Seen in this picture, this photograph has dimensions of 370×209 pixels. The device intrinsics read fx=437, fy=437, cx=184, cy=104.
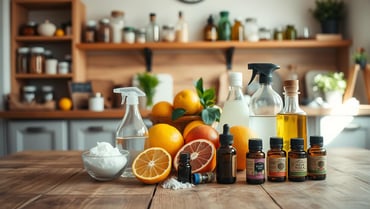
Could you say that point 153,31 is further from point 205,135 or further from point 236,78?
point 205,135

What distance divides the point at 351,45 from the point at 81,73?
205cm

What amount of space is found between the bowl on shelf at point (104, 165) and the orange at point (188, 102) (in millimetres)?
330

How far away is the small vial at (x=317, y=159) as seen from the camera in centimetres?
98

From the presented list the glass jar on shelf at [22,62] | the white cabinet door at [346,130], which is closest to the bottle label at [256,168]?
the white cabinet door at [346,130]

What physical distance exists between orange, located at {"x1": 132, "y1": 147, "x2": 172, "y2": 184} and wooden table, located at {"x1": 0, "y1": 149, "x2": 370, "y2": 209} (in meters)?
0.02

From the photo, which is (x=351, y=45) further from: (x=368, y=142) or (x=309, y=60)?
(x=368, y=142)

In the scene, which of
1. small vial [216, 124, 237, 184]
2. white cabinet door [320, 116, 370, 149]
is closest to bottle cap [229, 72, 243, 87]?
small vial [216, 124, 237, 184]

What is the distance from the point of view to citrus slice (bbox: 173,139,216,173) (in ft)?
3.37

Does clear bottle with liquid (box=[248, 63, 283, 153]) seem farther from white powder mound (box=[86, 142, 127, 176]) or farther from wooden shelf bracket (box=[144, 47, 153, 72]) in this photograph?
Answer: wooden shelf bracket (box=[144, 47, 153, 72])

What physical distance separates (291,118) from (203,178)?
28 centimetres

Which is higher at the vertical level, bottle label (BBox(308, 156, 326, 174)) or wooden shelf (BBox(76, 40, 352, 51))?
wooden shelf (BBox(76, 40, 352, 51))

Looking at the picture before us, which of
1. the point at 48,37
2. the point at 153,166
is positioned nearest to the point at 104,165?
the point at 153,166

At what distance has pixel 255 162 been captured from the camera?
94cm

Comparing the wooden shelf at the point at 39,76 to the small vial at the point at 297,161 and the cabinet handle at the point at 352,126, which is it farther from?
the small vial at the point at 297,161
